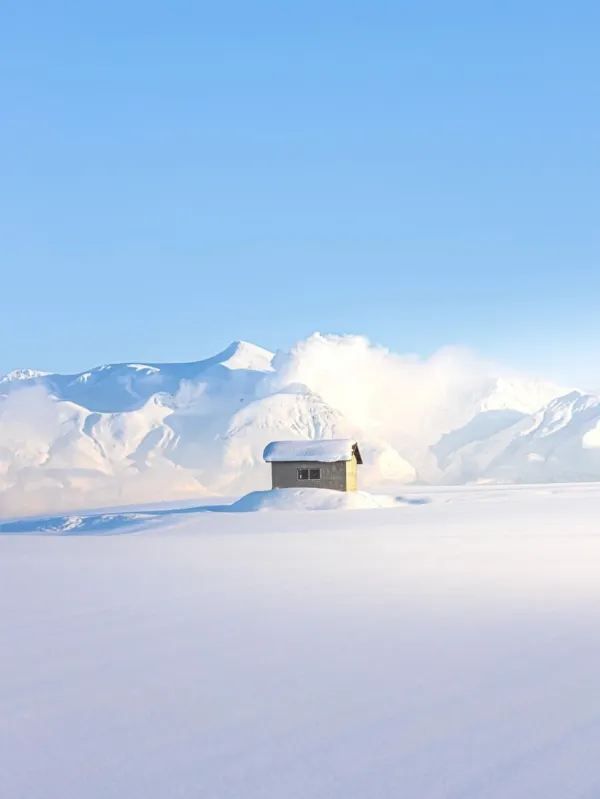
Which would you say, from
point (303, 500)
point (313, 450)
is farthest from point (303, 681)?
point (313, 450)

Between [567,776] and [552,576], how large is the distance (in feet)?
38.2

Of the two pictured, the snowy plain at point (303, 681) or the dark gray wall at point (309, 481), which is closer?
the snowy plain at point (303, 681)

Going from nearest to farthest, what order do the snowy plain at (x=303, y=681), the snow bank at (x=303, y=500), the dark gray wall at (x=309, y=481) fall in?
the snowy plain at (x=303, y=681)
the snow bank at (x=303, y=500)
the dark gray wall at (x=309, y=481)

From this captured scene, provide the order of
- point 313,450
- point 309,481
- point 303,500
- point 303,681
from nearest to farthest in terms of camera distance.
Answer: point 303,681 < point 303,500 < point 309,481 < point 313,450

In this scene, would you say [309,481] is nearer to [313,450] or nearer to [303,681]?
[313,450]

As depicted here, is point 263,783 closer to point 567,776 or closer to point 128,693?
point 567,776

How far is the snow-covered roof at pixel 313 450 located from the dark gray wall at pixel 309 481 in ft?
1.01

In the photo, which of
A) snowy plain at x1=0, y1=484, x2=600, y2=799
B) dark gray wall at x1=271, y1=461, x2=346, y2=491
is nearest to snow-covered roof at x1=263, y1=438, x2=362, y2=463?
dark gray wall at x1=271, y1=461, x2=346, y2=491

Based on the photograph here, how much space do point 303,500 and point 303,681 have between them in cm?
3683

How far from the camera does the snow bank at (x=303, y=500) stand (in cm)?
4491

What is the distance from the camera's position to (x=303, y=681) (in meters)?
8.91

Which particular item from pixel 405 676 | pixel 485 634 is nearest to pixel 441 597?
pixel 485 634

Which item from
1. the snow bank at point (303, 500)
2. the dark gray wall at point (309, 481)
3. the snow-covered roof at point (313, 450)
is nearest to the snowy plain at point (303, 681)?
the snow bank at point (303, 500)

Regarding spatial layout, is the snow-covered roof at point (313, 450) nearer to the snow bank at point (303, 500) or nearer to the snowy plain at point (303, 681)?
the snow bank at point (303, 500)
